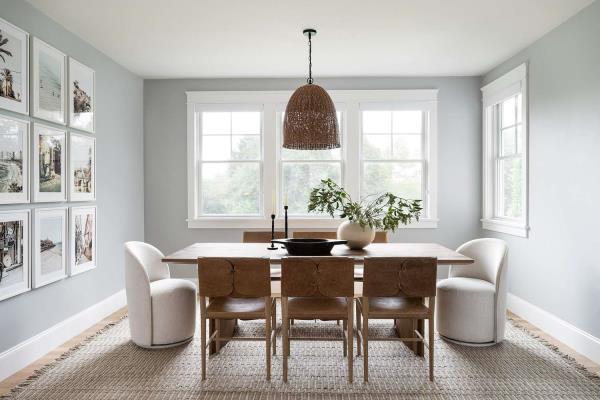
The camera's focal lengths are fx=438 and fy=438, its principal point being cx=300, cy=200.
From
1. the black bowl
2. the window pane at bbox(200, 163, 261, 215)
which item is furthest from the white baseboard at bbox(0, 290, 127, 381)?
the black bowl

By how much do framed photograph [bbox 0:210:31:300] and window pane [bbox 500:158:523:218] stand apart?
4545mm

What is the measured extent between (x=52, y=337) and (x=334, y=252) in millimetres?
2377

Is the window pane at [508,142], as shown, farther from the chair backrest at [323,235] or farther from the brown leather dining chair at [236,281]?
the brown leather dining chair at [236,281]

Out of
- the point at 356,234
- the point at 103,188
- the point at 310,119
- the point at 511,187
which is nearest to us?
the point at 310,119

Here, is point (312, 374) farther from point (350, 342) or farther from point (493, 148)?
point (493, 148)

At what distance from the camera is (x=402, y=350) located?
346cm

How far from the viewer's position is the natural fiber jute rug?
2746mm

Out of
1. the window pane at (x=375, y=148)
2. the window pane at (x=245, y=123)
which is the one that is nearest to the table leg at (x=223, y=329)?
the window pane at (x=245, y=123)

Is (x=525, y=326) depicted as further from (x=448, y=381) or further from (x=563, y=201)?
(x=448, y=381)

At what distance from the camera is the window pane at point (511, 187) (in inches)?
184

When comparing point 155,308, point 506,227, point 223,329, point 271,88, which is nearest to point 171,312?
point 155,308

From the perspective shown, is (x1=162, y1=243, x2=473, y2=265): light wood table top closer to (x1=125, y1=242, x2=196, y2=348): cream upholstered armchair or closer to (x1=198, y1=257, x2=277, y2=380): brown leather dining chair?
(x1=198, y1=257, x2=277, y2=380): brown leather dining chair

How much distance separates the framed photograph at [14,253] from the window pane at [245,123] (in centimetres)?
281

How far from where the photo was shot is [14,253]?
3084mm
